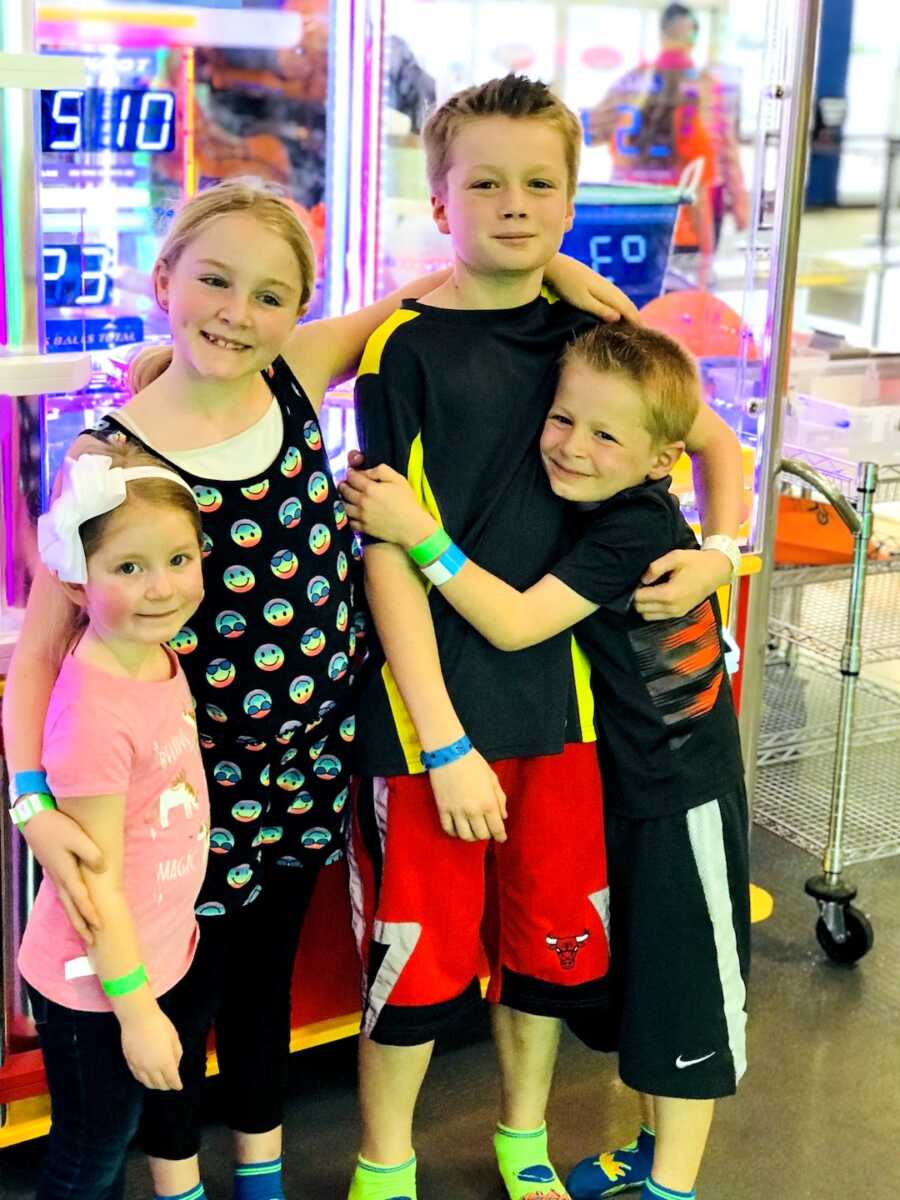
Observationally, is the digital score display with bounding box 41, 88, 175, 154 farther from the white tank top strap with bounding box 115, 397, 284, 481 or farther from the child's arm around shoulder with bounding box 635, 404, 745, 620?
the child's arm around shoulder with bounding box 635, 404, 745, 620

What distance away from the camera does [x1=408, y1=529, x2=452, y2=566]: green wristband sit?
169 centimetres

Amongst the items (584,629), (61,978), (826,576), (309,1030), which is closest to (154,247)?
(584,629)

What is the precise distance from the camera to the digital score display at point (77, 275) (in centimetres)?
180

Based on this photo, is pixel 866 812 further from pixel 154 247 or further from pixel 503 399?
pixel 154 247

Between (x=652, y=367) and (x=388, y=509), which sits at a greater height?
(x=652, y=367)

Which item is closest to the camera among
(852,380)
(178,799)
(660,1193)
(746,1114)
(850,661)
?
(178,799)

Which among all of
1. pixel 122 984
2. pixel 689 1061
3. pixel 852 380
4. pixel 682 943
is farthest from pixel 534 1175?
pixel 852 380

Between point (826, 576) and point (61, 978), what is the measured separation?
199 cm

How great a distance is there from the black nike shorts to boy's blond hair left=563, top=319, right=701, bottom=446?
45 centimetres

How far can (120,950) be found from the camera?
4.85 feet

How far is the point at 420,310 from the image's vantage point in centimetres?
176

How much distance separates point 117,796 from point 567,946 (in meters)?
0.65

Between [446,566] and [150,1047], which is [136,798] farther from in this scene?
[446,566]

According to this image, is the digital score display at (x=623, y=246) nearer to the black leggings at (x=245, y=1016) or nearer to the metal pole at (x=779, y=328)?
the metal pole at (x=779, y=328)
